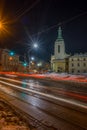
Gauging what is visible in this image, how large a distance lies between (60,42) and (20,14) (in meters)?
96.9

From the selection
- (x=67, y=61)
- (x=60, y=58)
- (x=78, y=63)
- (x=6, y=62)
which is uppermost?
(x=60, y=58)

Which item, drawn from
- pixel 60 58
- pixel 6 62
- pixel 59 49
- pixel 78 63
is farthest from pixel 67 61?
pixel 6 62

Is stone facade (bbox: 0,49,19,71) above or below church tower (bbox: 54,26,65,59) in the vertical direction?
below

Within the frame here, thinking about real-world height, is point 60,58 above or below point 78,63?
above

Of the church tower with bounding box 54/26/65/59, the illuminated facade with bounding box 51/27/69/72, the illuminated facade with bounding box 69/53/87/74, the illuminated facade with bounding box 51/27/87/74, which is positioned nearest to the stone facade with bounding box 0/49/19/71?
the illuminated facade with bounding box 51/27/69/72

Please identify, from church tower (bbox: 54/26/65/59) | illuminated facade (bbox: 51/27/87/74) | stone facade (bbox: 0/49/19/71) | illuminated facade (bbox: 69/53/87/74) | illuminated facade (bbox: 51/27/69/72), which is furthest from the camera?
church tower (bbox: 54/26/65/59)

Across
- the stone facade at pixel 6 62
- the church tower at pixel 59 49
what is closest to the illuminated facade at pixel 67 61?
the church tower at pixel 59 49

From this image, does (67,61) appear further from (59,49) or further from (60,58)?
(59,49)

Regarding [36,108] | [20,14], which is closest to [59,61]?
[20,14]

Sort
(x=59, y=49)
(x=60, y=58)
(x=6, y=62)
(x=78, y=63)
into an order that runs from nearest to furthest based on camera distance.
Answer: (x=78, y=63)
(x=6, y=62)
(x=60, y=58)
(x=59, y=49)

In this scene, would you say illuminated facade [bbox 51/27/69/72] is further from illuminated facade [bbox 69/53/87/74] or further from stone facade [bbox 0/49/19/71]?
stone facade [bbox 0/49/19/71]

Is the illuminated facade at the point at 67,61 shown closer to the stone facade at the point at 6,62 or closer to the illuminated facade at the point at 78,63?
the illuminated facade at the point at 78,63

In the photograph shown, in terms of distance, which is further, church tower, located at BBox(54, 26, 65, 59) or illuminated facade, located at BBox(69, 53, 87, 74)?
church tower, located at BBox(54, 26, 65, 59)

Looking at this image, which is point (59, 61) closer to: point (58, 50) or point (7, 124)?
point (58, 50)
